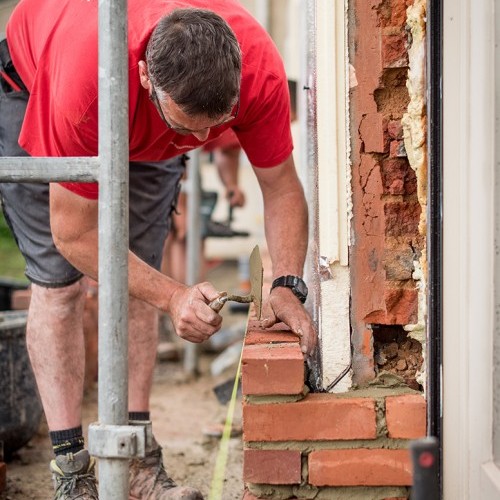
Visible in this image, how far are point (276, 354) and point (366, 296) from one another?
0.95 feet

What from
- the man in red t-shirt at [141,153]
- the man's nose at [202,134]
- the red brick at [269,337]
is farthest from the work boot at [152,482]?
the man's nose at [202,134]

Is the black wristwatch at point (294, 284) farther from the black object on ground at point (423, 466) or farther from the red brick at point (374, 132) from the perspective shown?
the black object on ground at point (423, 466)

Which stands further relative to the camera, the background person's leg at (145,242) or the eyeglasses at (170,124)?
the background person's leg at (145,242)

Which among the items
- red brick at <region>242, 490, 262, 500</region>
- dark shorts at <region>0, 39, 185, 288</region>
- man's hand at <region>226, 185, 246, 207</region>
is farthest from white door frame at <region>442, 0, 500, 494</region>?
man's hand at <region>226, 185, 246, 207</region>

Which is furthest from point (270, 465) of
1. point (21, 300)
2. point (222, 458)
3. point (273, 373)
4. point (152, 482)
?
point (21, 300)

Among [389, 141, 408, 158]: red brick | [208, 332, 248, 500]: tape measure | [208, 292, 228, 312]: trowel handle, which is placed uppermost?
[389, 141, 408, 158]: red brick

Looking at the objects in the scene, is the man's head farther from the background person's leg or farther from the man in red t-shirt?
the background person's leg

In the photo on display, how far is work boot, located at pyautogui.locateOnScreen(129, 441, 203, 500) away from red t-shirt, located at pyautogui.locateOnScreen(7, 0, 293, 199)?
0.93 meters

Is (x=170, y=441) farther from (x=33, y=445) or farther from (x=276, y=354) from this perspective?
(x=276, y=354)

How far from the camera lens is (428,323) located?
1855mm

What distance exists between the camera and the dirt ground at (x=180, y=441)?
277 centimetres

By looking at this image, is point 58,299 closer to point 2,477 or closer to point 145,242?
Answer: point 145,242

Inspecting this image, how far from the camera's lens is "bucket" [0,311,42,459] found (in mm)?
2957

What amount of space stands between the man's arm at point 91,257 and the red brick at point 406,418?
492 mm
